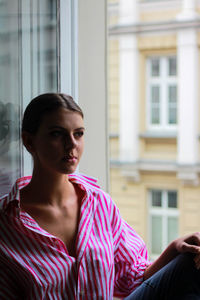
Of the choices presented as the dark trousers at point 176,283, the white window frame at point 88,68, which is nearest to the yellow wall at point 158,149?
the white window frame at point 88,68

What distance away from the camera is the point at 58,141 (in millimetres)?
671

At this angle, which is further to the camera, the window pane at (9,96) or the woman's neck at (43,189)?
the window pane at (9,96)

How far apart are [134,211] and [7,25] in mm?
3213

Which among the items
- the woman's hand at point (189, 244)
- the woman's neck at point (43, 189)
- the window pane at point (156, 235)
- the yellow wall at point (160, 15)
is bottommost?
the window pane at point (156, 235)

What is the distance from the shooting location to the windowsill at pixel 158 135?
12.3 ft

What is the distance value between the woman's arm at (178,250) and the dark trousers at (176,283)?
0.04 feet

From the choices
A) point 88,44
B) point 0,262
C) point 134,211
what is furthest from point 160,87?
point 0,262

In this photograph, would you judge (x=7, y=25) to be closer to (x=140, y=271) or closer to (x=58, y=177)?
(x=58, y=177)

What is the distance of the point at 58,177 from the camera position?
0.70 meters

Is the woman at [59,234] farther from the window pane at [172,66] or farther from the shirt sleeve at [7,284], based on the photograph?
the window pane at [172,66]

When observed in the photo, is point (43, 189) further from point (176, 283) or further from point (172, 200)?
point (172, 200)

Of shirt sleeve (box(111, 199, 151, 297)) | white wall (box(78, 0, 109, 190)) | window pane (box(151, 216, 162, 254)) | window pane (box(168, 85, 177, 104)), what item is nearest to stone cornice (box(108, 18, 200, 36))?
window pane (box(168, 85, 177, 104))

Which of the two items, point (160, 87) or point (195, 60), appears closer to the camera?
point (195, 60)

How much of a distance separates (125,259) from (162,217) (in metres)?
3.22
